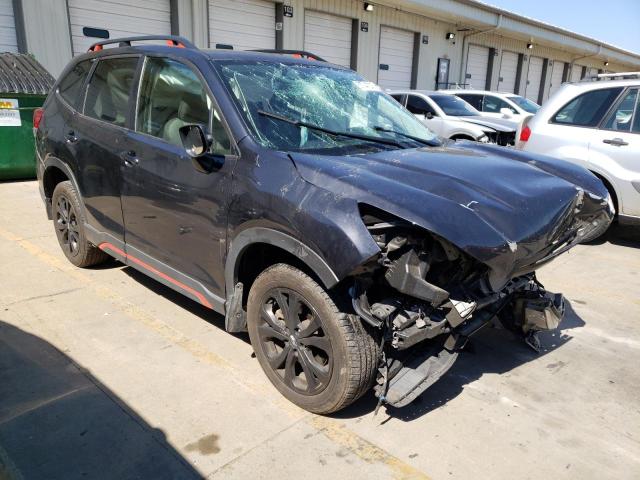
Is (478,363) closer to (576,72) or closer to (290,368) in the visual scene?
(290,368)

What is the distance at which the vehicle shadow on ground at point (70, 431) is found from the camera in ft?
7.69

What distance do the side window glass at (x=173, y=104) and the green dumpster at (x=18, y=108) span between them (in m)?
6.11

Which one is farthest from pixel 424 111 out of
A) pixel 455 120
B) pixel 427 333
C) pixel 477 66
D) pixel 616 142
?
pixel 477 66

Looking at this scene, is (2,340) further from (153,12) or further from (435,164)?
(153,12)

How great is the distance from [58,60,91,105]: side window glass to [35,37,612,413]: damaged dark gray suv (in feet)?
1.51

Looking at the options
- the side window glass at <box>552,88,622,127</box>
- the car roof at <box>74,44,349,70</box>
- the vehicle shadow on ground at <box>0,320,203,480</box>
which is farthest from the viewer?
the side window glass at <box>552,88,622,127</box>

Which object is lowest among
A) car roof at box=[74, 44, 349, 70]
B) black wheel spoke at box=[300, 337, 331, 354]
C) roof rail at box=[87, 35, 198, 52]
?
black wheel spoke at box=[300, 337, 331, 354]

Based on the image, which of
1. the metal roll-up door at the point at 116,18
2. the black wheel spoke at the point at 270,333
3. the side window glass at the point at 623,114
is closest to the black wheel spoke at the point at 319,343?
the black wheel spoke at the point at 270,333

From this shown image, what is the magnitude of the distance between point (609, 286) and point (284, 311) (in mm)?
3690

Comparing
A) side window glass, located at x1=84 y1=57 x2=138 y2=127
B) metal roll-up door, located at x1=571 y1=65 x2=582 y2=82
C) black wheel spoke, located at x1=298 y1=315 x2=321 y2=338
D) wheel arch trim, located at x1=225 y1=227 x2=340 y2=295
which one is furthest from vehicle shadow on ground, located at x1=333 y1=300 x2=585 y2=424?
metal roll-up door, located at x1=571 y1=65 x2=582 y2=82

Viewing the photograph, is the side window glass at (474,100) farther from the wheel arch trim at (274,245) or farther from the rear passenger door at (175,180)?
the wheel arch trim at (274,245)

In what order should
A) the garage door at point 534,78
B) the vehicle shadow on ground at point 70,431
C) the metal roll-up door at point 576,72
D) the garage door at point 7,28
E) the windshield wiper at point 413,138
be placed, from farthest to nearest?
the metal roll-up door at point 576,72 → the garage door at point 534,78 → the garage door at point 7,28 → the windshield wiper at point 413,138 → the vehicle shadow on ground at point 70,431

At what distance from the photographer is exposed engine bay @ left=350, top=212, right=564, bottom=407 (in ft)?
7.52

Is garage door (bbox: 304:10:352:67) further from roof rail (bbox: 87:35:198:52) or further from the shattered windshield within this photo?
the shattered windshield
